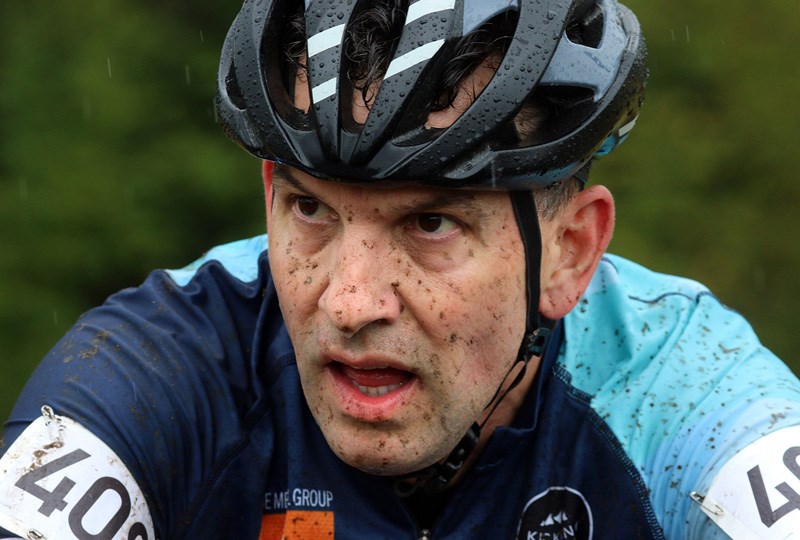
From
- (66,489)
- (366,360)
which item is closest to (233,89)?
(366,360)

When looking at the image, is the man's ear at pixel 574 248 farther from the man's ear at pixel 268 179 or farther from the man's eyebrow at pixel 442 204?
the man's ear at pixel 268 179

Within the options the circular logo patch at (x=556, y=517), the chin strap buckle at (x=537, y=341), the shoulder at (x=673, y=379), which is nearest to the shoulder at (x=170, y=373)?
the chin strap buckle at (x=537, y=341)

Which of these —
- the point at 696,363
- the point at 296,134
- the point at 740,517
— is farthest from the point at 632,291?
the point at 296,134

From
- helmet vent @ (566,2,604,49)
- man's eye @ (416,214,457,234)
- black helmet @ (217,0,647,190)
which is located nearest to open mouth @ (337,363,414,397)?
man's eye @ (416,214,457,234)

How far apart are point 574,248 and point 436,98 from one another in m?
0.67

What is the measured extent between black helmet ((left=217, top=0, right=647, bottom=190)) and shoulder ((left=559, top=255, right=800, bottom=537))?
651 mm

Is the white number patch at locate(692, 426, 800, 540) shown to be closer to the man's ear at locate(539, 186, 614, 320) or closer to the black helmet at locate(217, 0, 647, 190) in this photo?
the man's ear at locate(539, 186, 614, 320)

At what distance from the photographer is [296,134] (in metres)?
2.85

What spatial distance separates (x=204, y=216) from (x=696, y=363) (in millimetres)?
3763

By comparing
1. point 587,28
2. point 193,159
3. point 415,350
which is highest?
point 193,159

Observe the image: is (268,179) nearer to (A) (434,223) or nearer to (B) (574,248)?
(A) (434,223)

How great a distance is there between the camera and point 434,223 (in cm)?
287

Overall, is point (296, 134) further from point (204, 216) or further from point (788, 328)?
point (788, 328)

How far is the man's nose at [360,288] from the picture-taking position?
272cm
